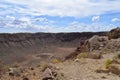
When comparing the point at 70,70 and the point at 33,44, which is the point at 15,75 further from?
the point at 33,44

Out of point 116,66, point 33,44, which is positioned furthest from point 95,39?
point 33,44

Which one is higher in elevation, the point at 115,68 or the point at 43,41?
the point at 115,68

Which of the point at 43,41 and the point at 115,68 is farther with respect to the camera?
the point at 43,41

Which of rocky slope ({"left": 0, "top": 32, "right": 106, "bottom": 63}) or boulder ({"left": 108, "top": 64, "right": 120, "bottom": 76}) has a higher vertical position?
boulder ({"left": 108, "top": 64, "right": 120, "bottom": 76})

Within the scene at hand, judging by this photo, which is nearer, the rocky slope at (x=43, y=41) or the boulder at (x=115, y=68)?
the boulder at (x=115, y=68)

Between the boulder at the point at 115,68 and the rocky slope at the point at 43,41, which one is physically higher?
the boulder at the point at 115,68

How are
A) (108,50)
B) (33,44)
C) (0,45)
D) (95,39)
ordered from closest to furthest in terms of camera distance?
1. (108,50)
2. (95,39)
3. (0,45)
4. (33,44)

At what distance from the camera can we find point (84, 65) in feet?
66.7

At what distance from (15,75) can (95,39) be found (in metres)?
23.8

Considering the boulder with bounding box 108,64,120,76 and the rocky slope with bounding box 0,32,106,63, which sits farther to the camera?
the rocky slope with bounding box 0,32,106,63

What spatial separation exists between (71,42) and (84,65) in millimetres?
143859

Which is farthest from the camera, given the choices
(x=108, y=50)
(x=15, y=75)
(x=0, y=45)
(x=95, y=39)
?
(x=0, y=45)

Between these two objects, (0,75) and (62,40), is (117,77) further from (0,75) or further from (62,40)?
(62,40)

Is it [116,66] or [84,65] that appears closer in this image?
[116,66]
